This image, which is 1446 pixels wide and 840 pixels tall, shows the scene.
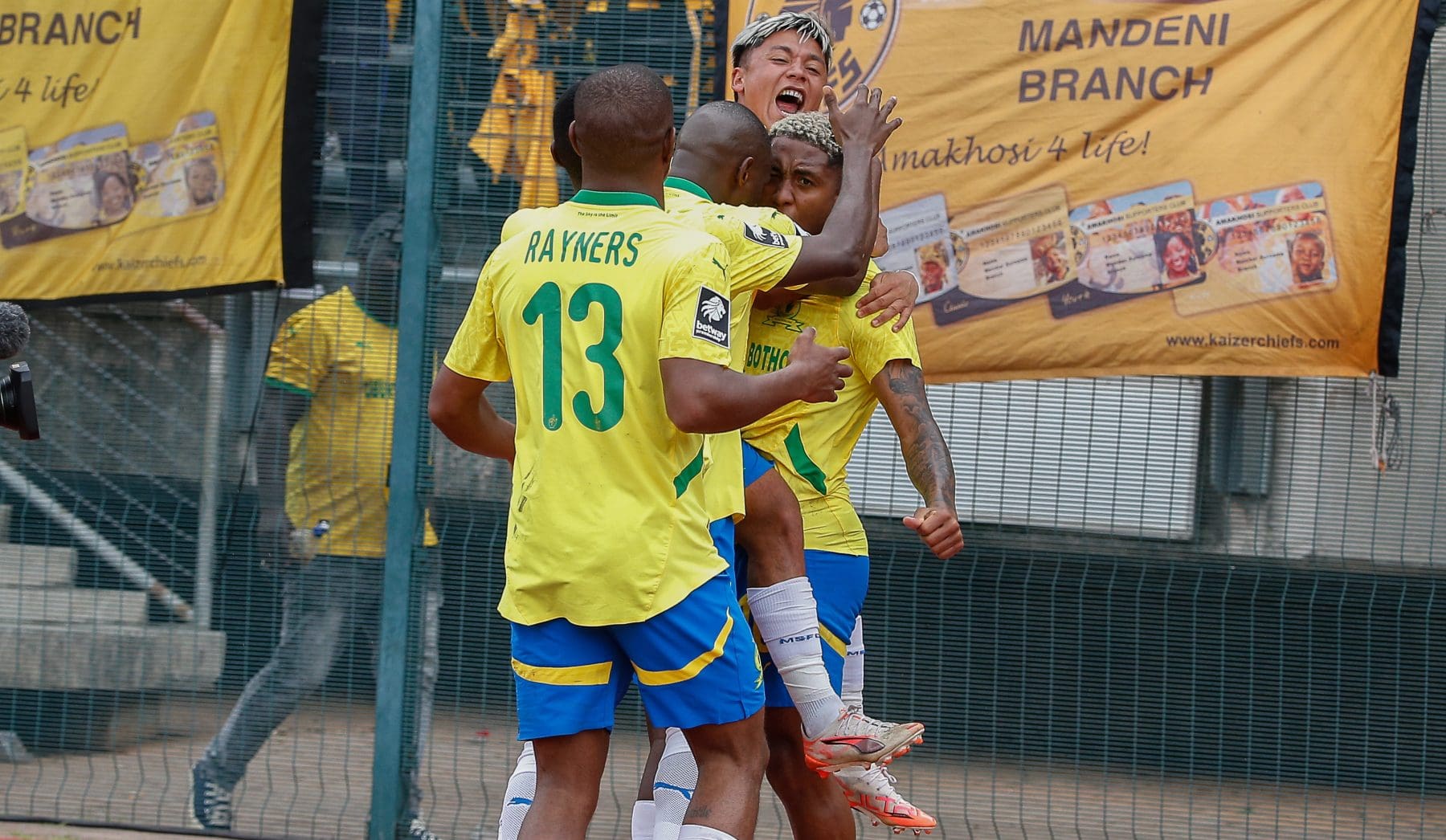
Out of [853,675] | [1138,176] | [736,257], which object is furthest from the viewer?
[1138,176]

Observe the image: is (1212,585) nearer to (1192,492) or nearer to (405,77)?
(1192,492)

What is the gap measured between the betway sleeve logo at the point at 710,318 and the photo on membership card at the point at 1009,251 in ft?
7.30

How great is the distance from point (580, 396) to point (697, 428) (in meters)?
0.26

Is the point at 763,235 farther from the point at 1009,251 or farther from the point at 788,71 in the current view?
the point at 1009,251

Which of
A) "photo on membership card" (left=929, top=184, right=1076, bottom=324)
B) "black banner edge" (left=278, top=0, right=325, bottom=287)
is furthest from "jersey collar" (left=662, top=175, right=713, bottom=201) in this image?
"black banner edge" (left=278, top=0, right=325, bottom=287)

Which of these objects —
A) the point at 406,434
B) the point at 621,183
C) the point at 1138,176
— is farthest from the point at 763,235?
the point at 406,434

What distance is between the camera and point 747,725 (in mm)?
3383

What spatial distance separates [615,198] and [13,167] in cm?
328

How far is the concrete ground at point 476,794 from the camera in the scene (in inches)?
206

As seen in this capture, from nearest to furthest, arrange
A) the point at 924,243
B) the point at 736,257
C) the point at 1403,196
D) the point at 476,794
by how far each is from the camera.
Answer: the point at 736,257 < the point at 1403,196 < the point at 924,243 < the point at 476,794

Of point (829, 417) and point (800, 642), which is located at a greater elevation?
point (829, 417)

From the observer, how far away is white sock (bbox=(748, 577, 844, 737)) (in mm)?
3861

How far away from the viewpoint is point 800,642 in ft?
12.7

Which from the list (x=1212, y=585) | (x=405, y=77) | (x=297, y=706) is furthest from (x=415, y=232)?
(x=1212, y=585)
